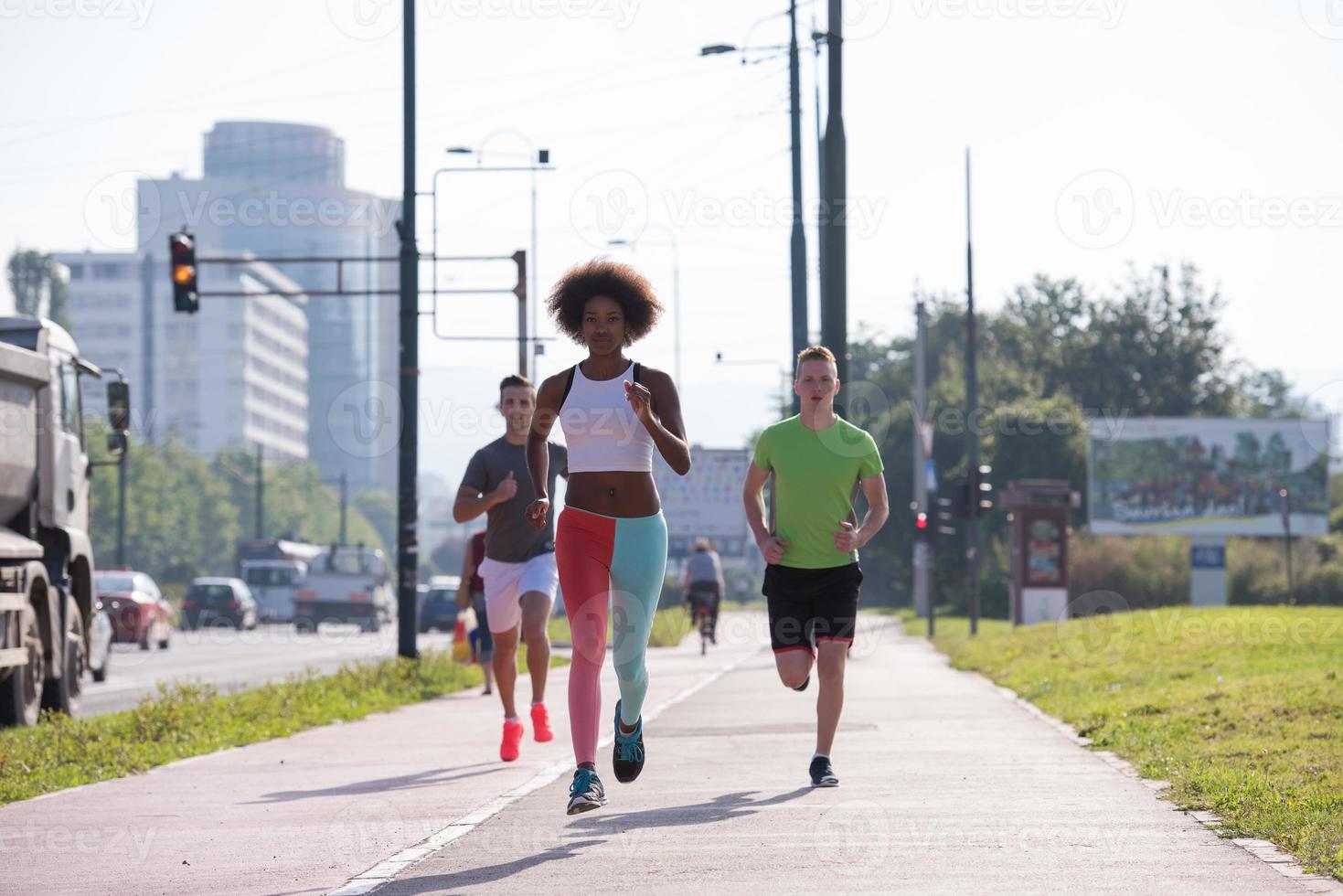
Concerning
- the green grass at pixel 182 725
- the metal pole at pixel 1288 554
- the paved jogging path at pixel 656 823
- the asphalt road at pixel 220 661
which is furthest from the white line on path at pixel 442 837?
the metal pole at pixel 1288 554

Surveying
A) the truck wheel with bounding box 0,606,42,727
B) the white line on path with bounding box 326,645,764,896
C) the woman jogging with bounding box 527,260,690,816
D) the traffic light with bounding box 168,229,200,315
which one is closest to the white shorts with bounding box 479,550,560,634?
the white line on path with bounding box 326,645,764,896

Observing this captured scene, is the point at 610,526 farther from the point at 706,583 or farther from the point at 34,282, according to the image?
the point at 34,282

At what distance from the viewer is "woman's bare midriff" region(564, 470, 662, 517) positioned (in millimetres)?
7277

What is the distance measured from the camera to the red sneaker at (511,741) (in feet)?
34.8

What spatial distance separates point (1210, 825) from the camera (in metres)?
7.43

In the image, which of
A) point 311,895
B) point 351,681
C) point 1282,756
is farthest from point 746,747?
point 351,681

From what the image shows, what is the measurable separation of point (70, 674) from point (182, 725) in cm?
385

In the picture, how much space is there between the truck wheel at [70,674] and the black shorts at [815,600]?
343 inches

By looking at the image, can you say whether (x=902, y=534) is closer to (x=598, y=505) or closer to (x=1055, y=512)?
(x=1055, y=512)

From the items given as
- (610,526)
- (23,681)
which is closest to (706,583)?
(23,681)

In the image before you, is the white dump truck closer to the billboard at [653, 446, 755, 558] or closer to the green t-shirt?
the green t-shirt

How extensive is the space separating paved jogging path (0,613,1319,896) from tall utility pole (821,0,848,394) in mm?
8724

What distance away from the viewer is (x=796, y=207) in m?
30.4

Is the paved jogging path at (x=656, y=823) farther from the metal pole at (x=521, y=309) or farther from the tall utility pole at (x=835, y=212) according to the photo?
the metal pole at (x=521, y=309)
